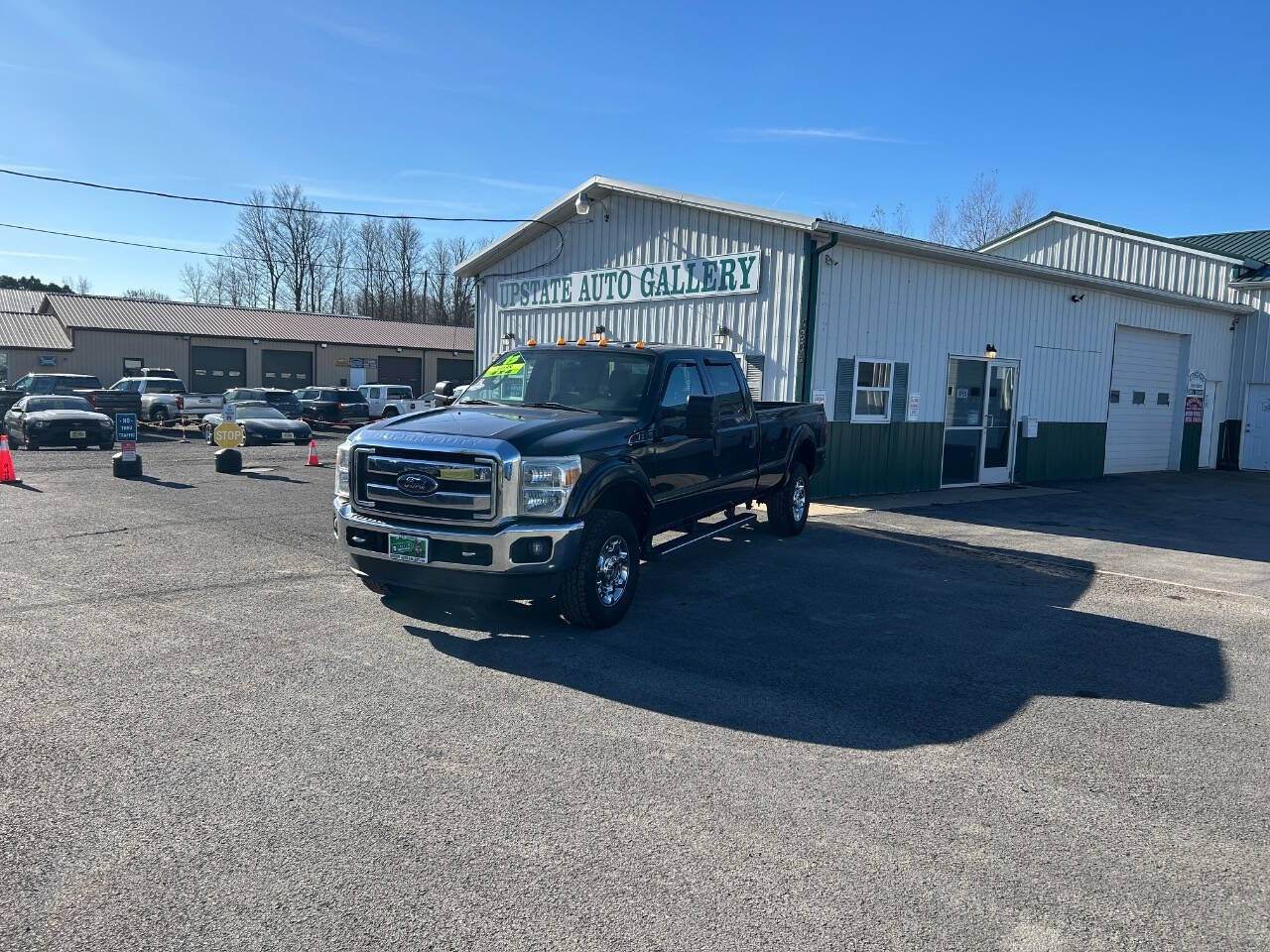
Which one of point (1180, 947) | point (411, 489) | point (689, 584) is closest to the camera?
point (1180, 947)

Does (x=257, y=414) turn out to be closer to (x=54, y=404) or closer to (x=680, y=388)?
(x=54, y=404)

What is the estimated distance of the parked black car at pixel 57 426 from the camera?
21.1 meters

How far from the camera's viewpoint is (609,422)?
7.50m

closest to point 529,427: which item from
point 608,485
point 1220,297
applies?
point 608,485

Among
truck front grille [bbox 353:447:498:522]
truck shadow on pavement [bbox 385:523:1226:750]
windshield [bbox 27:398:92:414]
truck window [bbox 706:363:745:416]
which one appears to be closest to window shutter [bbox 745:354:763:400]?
truck window [bbox 706:363:745:416]

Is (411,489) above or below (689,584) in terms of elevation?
above

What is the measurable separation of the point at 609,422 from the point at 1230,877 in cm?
496

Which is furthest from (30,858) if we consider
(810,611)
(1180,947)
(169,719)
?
(810,611)

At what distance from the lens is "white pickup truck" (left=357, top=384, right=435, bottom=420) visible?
33688 millimetres

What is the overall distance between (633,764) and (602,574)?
8.18ft

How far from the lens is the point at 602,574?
23.1ft

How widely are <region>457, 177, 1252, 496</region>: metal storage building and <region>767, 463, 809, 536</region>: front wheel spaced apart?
9.11 ft

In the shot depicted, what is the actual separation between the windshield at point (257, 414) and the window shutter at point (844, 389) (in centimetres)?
1570

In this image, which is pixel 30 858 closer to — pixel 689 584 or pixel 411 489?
pixel 411 489
